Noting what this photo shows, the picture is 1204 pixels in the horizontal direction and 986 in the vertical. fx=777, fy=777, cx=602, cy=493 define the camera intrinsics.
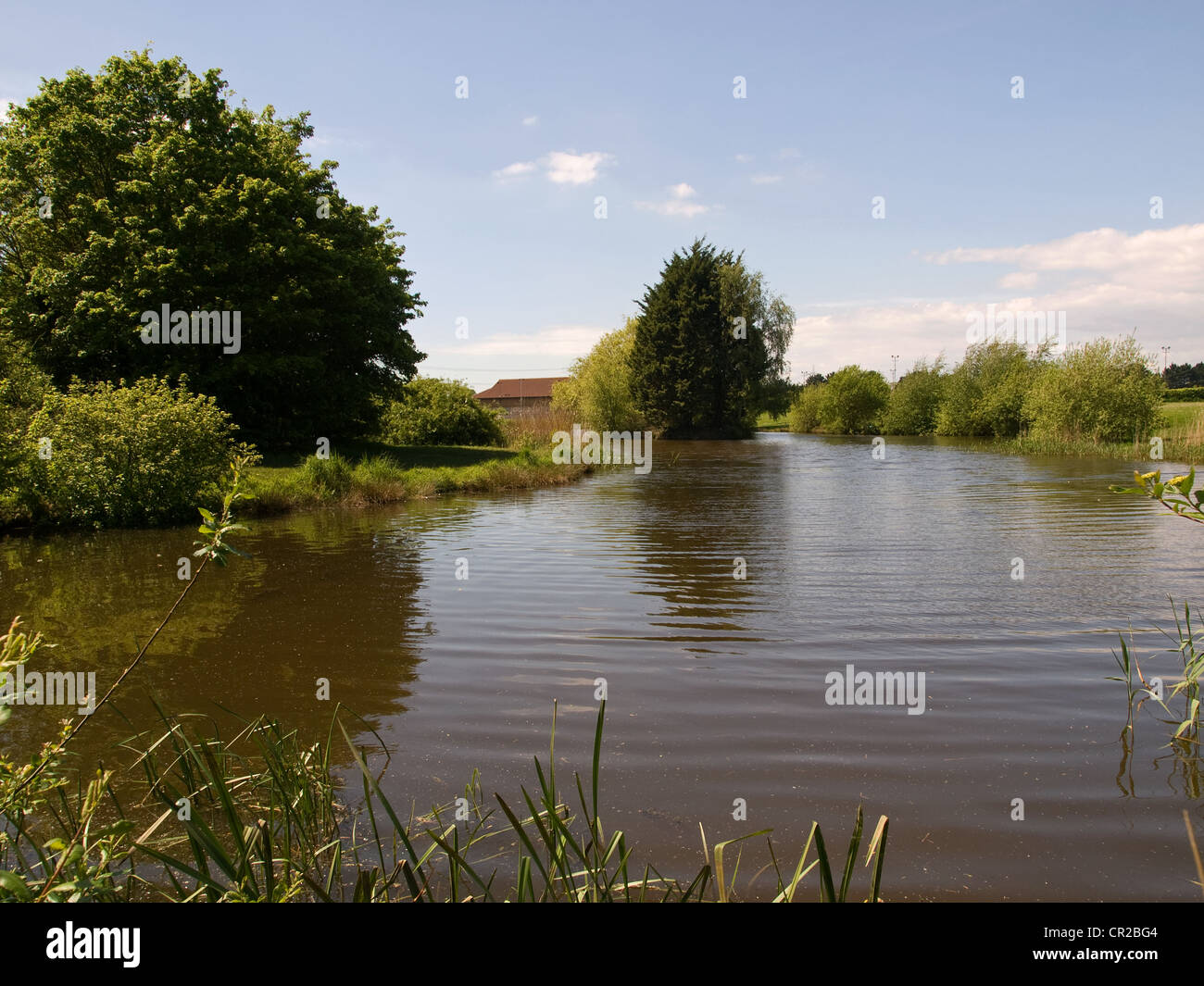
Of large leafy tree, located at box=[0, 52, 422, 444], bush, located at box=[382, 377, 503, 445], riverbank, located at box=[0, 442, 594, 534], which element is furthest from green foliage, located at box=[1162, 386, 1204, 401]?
large leafy tree, located at box=[0, 52, 422, 444]

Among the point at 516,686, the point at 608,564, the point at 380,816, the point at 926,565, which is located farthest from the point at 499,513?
the point at 380,816

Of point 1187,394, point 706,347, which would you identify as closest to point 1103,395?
point 706,347

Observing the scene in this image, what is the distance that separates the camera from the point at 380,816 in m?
3.87

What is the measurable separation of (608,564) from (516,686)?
204 inches

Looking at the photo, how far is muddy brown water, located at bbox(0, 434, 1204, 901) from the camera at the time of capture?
12.5ft

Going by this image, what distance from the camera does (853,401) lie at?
220 ft

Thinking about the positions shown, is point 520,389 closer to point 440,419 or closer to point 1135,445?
point 440,419

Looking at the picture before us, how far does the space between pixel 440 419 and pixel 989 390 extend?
3642 cm

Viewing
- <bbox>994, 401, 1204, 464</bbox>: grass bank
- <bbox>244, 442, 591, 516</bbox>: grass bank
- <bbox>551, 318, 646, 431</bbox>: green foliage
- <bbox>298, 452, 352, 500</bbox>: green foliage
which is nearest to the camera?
<bbox>244, 442, 591, 516</bbox>: grass bank

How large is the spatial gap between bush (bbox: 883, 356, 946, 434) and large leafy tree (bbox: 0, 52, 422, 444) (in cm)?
4611

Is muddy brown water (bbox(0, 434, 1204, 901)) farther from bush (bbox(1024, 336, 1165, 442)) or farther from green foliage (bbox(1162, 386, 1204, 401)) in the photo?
green foliage (bbox(1162, 386, 1204, 401))

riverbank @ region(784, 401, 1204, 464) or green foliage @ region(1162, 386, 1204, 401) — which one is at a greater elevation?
green foliage @ region(1162, 386, 1204, 401)
